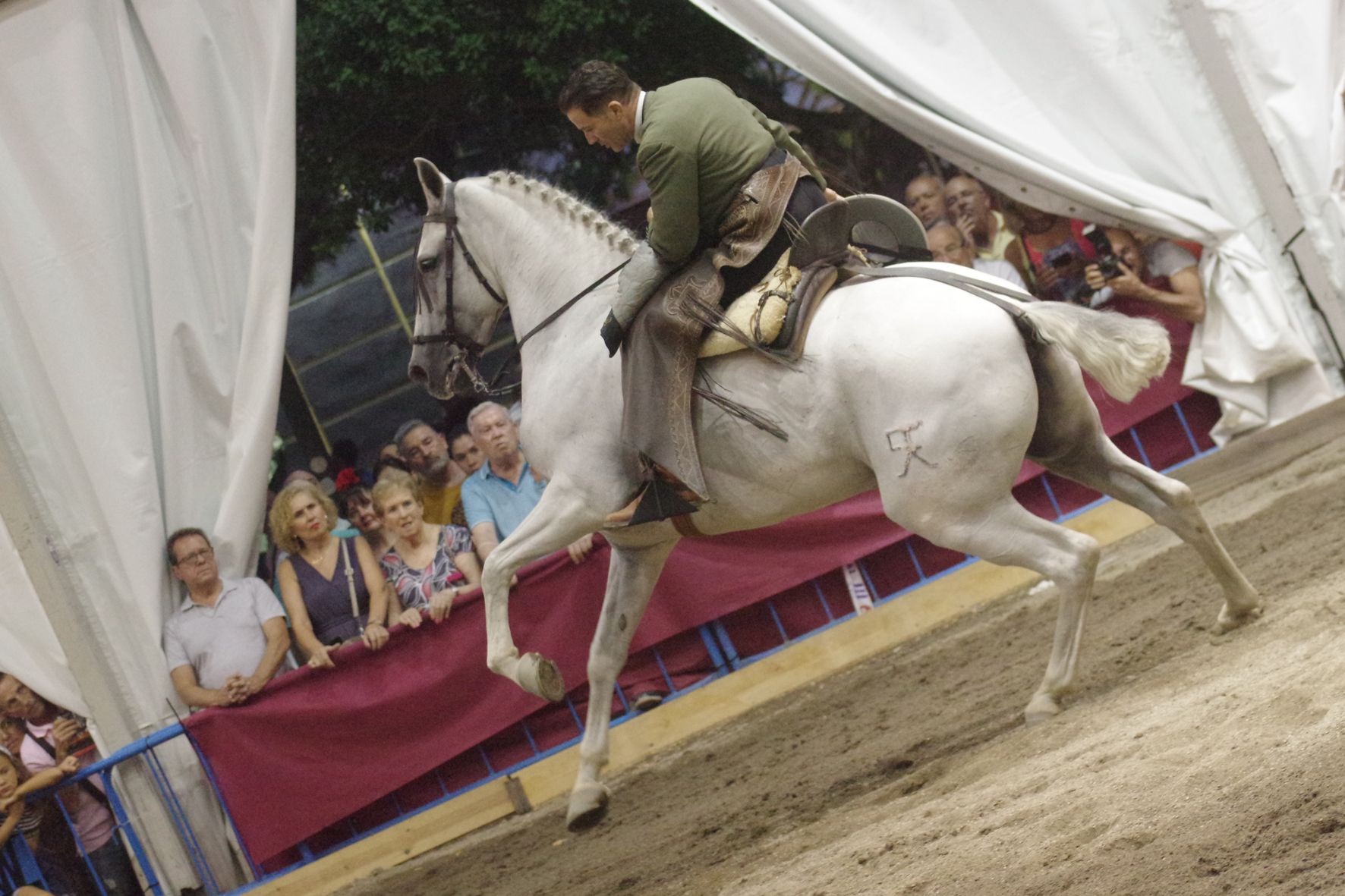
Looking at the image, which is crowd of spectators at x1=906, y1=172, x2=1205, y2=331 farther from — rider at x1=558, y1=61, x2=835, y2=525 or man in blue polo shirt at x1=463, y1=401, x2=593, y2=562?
rider at x1=558, y1=61, x2=835, y2=525

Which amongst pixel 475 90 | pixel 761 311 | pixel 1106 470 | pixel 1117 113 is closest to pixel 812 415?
pixel 761 311

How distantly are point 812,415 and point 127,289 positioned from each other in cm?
411

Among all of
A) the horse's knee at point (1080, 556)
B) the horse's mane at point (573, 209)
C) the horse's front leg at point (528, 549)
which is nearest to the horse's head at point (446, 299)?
the horse's mane at point (573, 209)

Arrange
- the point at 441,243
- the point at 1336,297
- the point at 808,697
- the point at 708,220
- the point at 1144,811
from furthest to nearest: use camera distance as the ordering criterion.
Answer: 1. the point at 1336,297
2. the point at 808,697
3. the point at 441,243
4. the point at 708,220
5. the point at 1144,811

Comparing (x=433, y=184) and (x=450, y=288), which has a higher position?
(x=433, y=184)

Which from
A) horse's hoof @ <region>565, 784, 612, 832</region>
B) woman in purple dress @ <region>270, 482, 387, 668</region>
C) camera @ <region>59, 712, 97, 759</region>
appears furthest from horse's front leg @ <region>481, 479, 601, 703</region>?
camera @ <region>59, 712, 97, 759</region>

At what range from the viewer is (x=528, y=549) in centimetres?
472

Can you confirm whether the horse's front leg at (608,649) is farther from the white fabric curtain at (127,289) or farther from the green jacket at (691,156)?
the white fabric curtain at (127,289)

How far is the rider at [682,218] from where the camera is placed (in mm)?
4160

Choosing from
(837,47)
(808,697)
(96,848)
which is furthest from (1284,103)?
(96,848)

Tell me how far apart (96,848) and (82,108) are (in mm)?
3587

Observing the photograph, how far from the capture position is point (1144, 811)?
8.68 feet

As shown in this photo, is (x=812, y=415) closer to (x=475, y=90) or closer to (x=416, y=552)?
(x=416, y=552)

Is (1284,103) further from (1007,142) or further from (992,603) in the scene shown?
(992,603)
